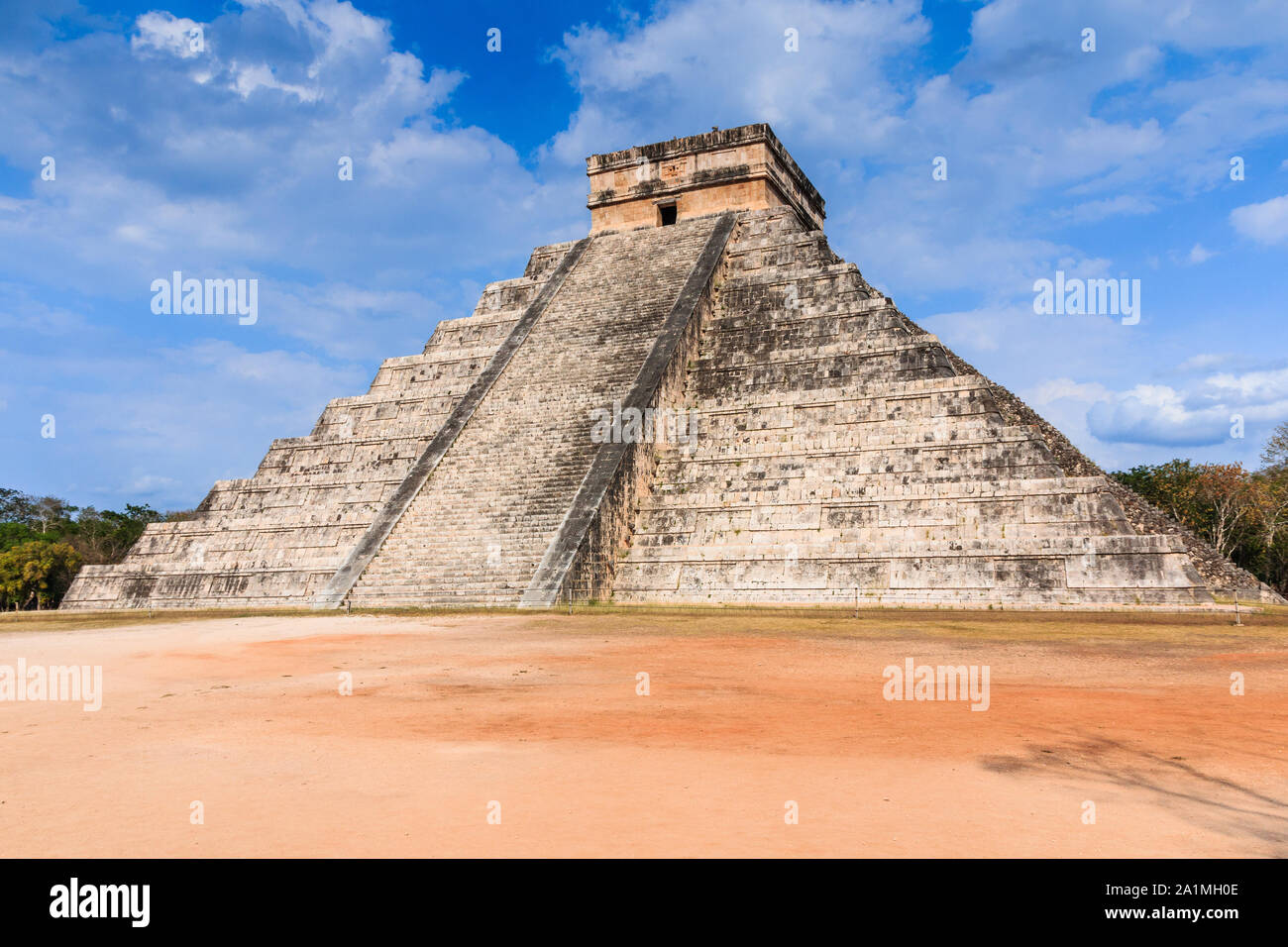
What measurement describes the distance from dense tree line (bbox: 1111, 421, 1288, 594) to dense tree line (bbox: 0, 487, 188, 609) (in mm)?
31264

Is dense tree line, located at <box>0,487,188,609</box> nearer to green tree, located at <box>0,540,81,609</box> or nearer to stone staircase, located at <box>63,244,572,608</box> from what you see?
green tree, located at <box>0,540,81,609</box>

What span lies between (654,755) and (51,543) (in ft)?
113

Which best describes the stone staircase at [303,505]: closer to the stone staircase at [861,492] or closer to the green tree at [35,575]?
the stone staircase at [861,492]

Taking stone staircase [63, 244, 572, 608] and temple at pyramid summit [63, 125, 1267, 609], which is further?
stone staircase [63, 244, 572, 608]

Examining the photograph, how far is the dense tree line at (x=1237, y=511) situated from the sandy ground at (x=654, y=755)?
2098 cm

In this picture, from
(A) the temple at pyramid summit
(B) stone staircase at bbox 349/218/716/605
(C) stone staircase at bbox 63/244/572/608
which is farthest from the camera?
(C) stone staircase at bbox 63/244/572/608

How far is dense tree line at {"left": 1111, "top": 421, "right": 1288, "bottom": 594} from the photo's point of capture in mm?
26672

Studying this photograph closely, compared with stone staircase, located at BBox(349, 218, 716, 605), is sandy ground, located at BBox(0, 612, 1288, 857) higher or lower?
lower

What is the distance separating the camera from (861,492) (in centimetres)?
1495

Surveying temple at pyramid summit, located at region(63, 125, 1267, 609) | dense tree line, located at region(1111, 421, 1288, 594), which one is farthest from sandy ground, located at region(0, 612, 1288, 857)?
dense tree line, located at region(1111, 421, 1288, 594)

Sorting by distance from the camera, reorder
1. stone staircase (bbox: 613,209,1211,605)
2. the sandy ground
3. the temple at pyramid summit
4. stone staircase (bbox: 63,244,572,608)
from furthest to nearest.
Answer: stone staircase (bbox: 63,244,572,608), the temple at pyramid summit, stone staircase (bbox: 613,209,1211,605), the sandy ground

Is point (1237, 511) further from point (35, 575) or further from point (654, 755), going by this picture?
point (35, 575)

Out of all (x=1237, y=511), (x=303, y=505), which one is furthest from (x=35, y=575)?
(x=1237, y=511)

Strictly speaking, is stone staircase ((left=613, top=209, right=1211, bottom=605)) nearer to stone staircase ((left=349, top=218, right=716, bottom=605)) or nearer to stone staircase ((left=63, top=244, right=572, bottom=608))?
stone staircase ((left=349, top=218, right=716, bottom=605))
